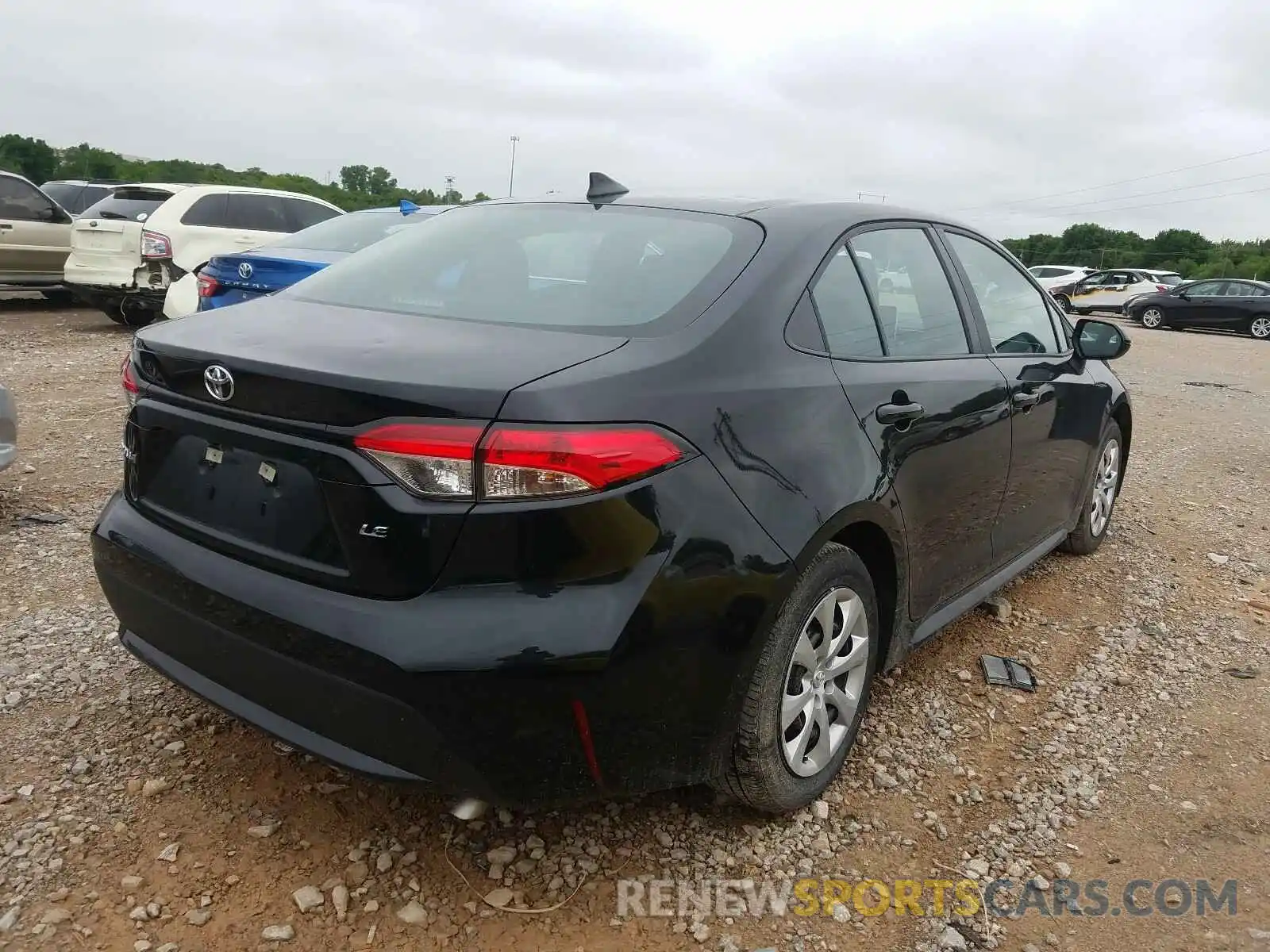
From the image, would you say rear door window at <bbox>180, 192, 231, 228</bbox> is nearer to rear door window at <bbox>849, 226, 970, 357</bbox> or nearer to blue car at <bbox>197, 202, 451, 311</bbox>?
blue car at <bbox>197, 202, 451, 311</bbox>

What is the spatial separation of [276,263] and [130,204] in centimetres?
577

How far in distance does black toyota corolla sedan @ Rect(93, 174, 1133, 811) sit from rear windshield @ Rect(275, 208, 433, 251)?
464 cm

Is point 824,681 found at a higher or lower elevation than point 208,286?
lower

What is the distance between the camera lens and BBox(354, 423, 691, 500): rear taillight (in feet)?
5.95

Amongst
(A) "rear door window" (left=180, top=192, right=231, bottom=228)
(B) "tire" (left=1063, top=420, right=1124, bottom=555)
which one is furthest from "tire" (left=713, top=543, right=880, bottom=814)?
(A) "rear door window" (left=180, top=192, right=231, bottom=228)

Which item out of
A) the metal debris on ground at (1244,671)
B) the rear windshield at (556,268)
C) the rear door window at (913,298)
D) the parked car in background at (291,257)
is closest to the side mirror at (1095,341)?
the rear door window at (913,298)

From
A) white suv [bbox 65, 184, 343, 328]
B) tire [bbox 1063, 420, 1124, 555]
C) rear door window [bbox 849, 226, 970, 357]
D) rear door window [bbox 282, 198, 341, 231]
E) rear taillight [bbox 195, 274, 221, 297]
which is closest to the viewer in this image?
rear door window [bbox 849, 226, 970, 357]

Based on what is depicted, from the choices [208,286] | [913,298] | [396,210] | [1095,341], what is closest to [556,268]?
[913,298]

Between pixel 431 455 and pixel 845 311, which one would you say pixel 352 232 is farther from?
pixel 431 455

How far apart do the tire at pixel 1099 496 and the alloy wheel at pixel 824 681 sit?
7.33 ft

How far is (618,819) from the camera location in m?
2.50

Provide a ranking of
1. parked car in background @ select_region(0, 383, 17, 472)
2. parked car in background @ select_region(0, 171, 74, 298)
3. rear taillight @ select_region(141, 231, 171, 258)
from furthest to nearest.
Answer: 1. parked car in background @ select_region(0, 171, 74, 298)
2. rear taillight @ select_region(141, 231, 171, 258)
3. parked car in background @ select_region(0, 383, 17, 472)

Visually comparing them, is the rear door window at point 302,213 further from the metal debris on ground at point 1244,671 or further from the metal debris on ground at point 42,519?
the metal debris on ground at point 1244,671

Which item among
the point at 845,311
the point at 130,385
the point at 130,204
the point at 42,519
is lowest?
the point at 42,519
